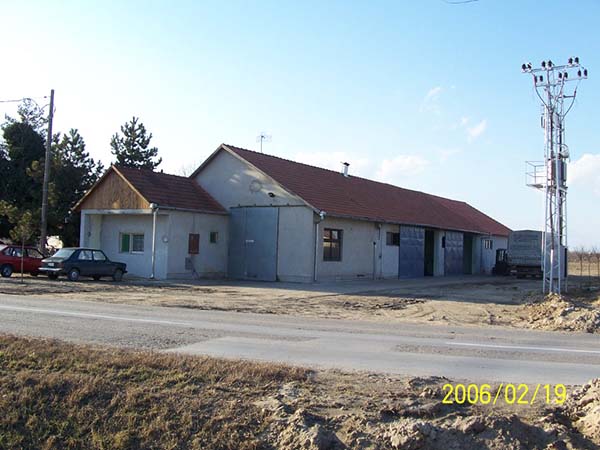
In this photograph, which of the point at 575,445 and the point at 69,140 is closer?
the point at 575,445

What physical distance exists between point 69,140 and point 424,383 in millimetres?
39569

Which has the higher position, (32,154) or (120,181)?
(32,154)

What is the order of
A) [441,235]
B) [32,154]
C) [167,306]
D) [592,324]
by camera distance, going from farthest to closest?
1. [32,154]
2. [441,235]
3. [167,306]
4. [592,324]

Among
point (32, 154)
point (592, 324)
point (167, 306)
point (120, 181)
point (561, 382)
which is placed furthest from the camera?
point (32, 154)

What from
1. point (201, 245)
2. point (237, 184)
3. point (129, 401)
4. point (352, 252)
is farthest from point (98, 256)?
point (129, 401)

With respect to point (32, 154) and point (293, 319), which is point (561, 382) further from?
point (32, 154)

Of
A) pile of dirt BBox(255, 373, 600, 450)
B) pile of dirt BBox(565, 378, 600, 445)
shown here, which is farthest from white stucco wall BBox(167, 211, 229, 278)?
pile of dirt BBox(565, 378, 600, 445)

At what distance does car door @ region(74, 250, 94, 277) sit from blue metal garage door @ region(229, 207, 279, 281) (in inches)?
280

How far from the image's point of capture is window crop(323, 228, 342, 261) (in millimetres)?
30438

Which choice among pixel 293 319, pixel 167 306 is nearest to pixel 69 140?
pixel 167 306

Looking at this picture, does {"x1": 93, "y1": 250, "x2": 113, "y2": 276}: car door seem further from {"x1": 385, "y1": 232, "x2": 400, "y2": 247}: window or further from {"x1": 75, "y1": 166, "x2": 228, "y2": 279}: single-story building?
{"x1": 385, "y1": 232, "x2": 400, "y2": 247}: window

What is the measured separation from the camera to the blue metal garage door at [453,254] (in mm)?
42750

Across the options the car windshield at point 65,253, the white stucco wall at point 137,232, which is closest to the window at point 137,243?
the white stucco wall at point 137,232

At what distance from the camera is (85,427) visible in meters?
6.17
